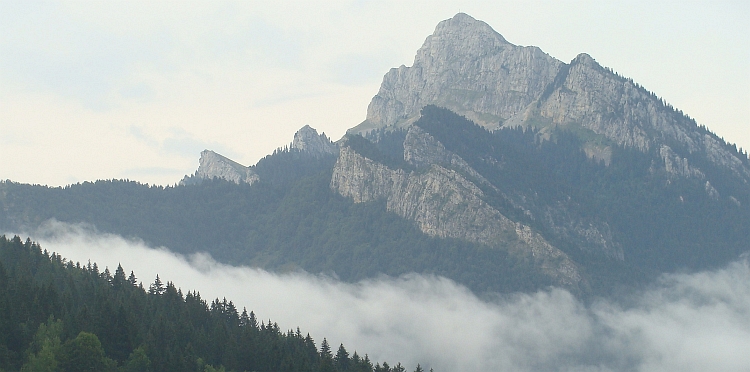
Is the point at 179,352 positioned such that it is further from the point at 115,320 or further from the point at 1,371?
the point at 1,371

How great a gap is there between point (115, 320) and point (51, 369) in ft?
96.7

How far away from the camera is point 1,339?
600 feet

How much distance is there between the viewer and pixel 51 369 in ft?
554

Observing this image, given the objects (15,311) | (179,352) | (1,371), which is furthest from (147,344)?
(1,371)

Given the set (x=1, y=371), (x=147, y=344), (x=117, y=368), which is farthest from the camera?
(x=147, y=344)

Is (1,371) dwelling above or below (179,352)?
below

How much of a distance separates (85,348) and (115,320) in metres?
24.5

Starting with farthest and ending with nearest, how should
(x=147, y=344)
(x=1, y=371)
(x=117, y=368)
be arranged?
1. (x=147, y=344)
2. (x=117, y=368)
3. (x=1, y=371)

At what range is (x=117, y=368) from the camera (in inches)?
7126

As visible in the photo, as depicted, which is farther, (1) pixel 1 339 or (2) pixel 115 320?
(2) pixel 115 320

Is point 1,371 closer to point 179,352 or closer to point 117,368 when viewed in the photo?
point 117,368

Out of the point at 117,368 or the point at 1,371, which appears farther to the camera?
the point at 117,368

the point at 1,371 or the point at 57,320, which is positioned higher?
the point at 57,320

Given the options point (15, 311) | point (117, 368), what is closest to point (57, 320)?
point (15, 311)
